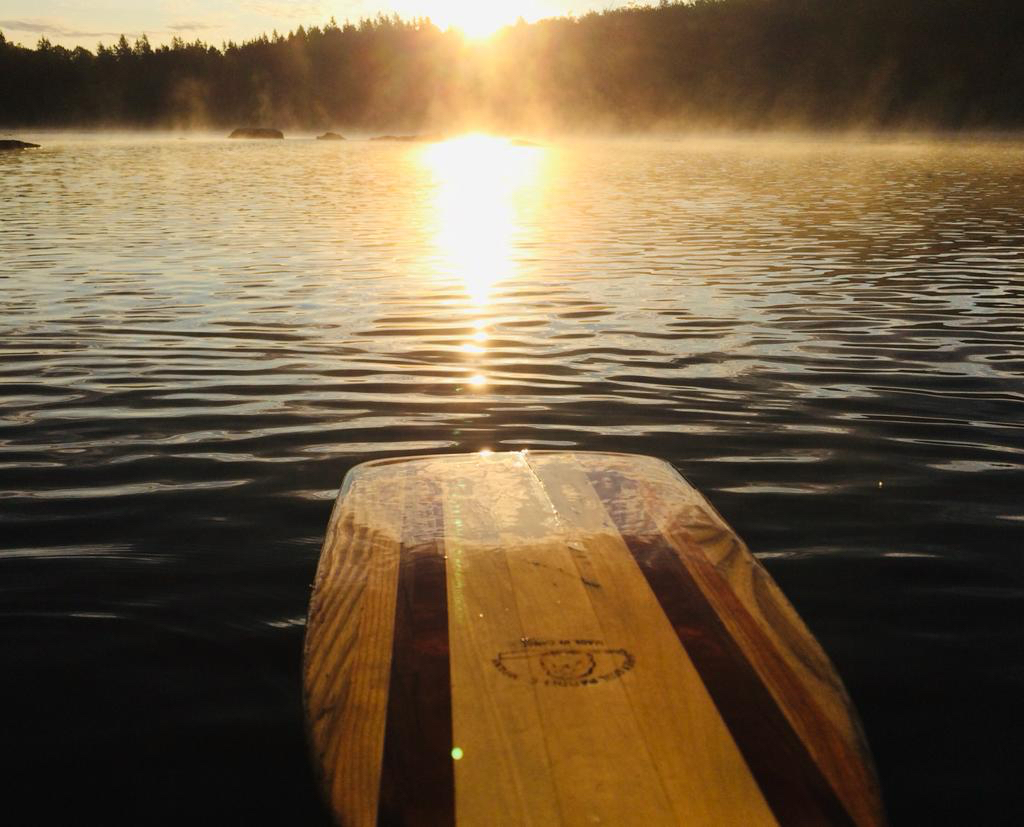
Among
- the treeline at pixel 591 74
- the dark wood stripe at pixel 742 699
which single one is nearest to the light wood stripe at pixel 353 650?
the dark wood stripe at pixel 742 699

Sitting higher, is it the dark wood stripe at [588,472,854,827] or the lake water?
the dark wood stripe at [588,472,854,827]

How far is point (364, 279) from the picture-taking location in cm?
917

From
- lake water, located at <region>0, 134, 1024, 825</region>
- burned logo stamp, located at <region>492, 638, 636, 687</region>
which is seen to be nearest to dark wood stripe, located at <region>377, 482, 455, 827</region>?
burned logo stamp, located at <region>492, 638, 636, 687</region>

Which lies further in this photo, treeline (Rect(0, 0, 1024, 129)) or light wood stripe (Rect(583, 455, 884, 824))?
treeline (Rect(0, 0, 1024, 129))

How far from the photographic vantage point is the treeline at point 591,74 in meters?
76.9

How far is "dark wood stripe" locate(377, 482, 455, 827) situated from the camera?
1.61 metres

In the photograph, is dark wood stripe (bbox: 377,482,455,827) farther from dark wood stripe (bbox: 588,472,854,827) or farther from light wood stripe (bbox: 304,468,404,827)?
dark wood stripe (bbox: 588,472,854,827)

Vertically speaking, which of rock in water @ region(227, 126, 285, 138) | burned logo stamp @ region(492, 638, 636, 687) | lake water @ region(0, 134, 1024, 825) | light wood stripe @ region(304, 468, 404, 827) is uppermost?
burned logo stamp @ region(492, 638, 636, 687)

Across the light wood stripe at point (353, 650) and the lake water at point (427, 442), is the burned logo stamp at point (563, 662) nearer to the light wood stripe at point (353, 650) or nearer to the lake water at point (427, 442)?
the light wood stripe at point (353, 650)

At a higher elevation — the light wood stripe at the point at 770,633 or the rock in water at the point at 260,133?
the light wood stripe at the point at 770,633

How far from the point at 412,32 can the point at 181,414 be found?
121894 mm

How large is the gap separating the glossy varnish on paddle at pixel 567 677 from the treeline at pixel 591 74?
76181mm

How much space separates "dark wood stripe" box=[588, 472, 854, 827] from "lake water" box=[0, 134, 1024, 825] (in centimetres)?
47

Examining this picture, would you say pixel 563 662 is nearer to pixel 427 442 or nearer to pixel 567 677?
pixel 567 677
